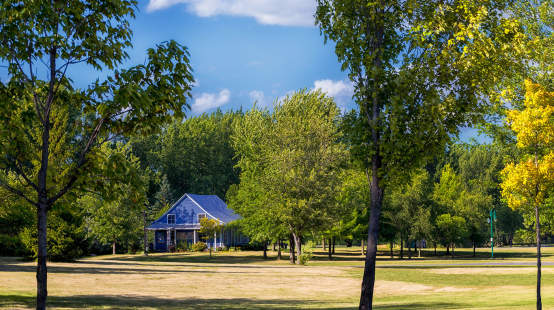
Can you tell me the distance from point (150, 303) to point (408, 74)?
1271 centimetres

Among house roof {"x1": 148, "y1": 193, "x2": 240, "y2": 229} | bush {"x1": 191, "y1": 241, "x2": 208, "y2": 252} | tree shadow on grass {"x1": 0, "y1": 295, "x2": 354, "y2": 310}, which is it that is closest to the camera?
tree shadow on grass {"x1": 0, "y1": 295, "x2": 354, "y2": 310}

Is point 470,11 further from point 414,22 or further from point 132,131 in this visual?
point 132,131

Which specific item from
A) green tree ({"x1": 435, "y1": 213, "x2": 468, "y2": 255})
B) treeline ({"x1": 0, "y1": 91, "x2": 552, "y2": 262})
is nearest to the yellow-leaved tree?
treeline ({"x1": 0, "y1": 91, "x2": 552, "y2": 262})

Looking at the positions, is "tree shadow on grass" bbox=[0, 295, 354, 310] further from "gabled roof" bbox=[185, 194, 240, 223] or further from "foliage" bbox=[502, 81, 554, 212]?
"gabled roof" bbox=[185, 194, 240, 223]

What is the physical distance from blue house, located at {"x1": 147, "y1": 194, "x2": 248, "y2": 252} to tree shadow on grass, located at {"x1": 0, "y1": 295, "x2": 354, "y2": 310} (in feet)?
178

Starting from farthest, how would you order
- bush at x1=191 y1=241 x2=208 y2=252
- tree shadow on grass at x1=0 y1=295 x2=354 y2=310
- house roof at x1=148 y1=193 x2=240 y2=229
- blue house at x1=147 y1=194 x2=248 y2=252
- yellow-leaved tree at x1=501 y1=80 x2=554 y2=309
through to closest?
blue house at x1=147 y1=194 x2=248 y2=252
house roof at x1=148 y1=193 x2=240 y2=229
bush at x1=191 y1=241 x2=208 y2=252
tree shadow on grass at x1=0 y1=295 x2=354 y2=310
yellow-leaved tree at x1=501 y1=80 x2=554 y2=309

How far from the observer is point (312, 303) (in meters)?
23.0

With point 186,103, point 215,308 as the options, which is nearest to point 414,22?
point 186,103

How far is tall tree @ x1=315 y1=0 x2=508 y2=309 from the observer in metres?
13.6

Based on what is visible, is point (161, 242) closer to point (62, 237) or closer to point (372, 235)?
point (62, 237)

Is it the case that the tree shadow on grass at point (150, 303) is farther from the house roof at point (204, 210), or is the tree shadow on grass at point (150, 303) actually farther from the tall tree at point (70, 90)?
the house roof at point (204, 210)

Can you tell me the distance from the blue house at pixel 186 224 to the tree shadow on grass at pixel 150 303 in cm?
5421

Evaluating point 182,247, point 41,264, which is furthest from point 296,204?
point 41,264

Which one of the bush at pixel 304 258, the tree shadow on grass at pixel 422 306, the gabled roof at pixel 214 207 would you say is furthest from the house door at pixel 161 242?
the tree shadow on grass at pixel 422 306
